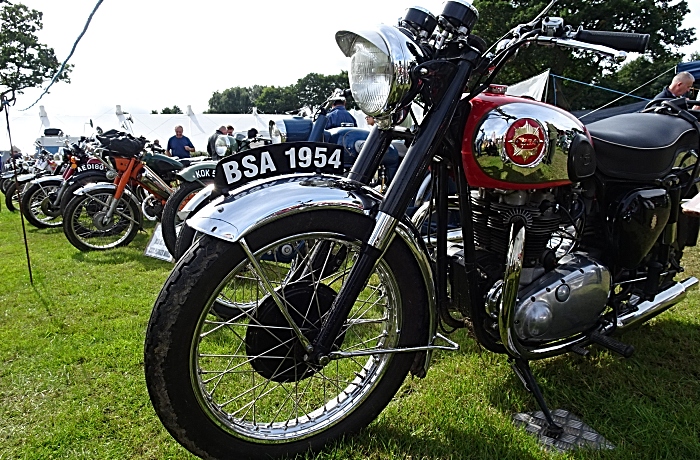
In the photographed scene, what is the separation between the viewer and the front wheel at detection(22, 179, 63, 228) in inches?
297

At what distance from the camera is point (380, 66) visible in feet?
5.29

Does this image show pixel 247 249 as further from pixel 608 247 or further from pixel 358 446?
pixel 608 247

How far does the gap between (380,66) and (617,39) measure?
83cm

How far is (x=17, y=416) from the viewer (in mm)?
2123

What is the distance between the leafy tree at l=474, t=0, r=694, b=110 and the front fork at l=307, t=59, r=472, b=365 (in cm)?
2246

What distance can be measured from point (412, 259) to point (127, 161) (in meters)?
5.18

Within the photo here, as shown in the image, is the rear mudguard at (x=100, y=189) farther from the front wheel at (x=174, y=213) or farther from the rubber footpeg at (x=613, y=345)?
the rubber footpeg at (x=613, y=345)

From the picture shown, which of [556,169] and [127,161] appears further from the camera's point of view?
[127,161]

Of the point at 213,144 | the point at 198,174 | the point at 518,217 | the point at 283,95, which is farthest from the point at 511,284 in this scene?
the point at 283,95

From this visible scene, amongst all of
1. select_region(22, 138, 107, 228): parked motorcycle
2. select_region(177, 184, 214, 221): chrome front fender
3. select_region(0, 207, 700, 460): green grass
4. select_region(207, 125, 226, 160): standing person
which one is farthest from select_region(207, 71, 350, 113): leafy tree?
select_region(0, 207, 700, 460): green grass

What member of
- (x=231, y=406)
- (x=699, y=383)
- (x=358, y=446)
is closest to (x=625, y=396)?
(x=699, y=383)

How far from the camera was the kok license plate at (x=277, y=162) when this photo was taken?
5.57 ft

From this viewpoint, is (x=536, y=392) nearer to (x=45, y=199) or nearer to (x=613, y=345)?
(x=613, y=345)

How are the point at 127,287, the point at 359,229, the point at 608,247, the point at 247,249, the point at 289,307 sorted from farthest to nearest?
the point at 127,287 → the point at 608,247 → the point at 289,307 → the point at 359,229 → the point at 247,249
